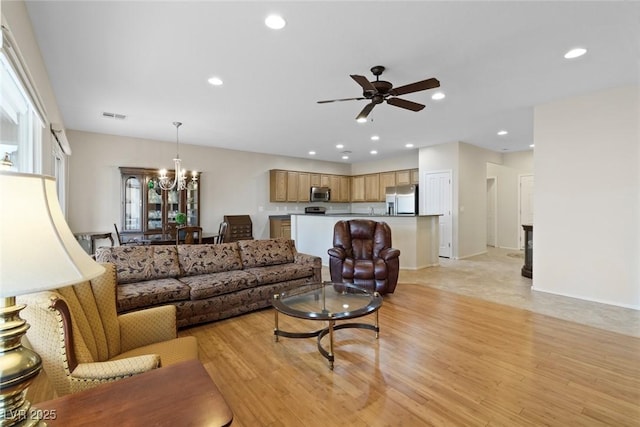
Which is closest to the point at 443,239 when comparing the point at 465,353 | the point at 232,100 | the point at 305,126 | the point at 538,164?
the point at 538,164

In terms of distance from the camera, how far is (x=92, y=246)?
17.1ft

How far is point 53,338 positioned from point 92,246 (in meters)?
4.98

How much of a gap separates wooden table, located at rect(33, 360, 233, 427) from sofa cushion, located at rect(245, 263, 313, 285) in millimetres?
2335

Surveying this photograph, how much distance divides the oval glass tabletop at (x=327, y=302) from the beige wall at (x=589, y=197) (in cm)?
309

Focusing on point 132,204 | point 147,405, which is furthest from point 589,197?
point 132,204

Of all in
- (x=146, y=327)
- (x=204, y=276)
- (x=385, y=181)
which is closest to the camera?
(x=146, y=327)

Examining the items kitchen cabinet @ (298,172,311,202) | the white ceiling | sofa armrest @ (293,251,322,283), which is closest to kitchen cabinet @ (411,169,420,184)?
kitchen cabinet @ (298,172,311,202)

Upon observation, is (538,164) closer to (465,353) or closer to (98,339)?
(465,353)

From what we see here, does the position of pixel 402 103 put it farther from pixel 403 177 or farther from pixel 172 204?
pixel 403 177

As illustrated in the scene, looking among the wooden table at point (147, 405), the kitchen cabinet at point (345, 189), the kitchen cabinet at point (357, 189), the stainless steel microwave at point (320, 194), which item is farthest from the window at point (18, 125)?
the kitchen cabinet at point (357, 189)

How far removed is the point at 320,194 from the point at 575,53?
249 inches

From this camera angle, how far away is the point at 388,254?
158 inches

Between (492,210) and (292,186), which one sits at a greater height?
(292,186)

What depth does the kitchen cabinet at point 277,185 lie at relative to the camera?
25.2 ft
